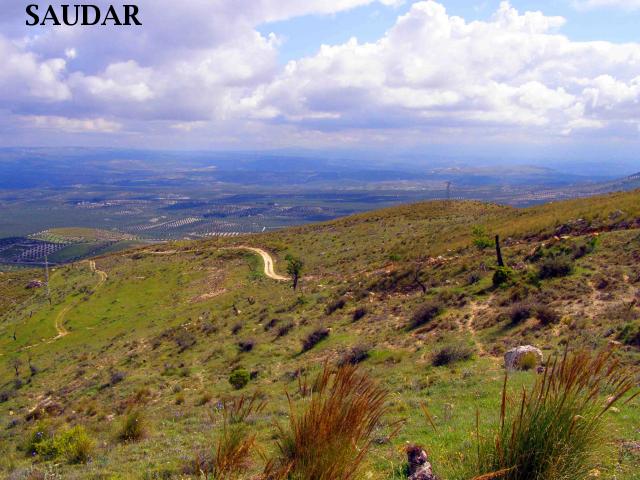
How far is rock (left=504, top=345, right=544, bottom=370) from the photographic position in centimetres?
1136

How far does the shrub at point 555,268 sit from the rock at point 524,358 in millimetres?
8588

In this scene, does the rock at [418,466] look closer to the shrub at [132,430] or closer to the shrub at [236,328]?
the shrub at [132,430]

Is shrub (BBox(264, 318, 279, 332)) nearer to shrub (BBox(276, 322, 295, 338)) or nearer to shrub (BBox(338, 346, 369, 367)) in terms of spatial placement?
shrub (BBox(276, 322, 295, 338))

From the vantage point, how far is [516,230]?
102 ft

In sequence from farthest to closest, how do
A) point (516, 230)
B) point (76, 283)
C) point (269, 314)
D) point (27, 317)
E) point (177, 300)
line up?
point (76, 283) < point (27, 317) < point (177, 300) < point (516, 230) < point (269, 314)

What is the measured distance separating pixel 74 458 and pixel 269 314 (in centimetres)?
1778

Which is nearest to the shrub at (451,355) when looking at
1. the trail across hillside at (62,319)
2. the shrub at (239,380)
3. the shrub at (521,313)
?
the shrub at (521,313)

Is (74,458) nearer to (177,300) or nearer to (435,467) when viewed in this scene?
(435,467)

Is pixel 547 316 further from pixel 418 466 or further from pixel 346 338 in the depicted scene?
pixel 418 466

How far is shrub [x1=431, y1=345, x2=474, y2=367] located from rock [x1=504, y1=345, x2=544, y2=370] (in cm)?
182

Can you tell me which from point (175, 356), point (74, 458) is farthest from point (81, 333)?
point (74, 458)

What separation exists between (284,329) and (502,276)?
1098cm

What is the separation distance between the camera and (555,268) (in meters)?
19.4

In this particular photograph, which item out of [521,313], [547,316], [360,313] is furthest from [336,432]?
[360,313]
